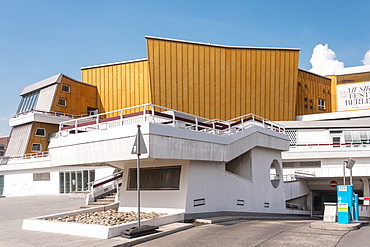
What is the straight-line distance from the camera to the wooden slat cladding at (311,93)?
4778 centimetres

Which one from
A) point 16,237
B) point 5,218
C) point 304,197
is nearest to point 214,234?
point 16,237

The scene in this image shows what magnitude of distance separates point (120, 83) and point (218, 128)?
28635mm

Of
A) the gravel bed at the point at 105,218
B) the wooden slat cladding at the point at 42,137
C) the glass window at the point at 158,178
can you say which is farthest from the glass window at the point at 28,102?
the gravel bed at the point at 105,218

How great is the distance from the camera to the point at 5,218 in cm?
1722

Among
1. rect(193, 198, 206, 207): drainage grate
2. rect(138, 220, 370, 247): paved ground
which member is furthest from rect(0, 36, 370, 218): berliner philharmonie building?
rect(138, 220, 370, 247): paved ground

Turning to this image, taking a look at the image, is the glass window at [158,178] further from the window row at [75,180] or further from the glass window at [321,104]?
the glass window at [321,104]

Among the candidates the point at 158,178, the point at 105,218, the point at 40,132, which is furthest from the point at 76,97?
the point at 105,218

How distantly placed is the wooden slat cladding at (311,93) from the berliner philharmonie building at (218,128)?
138 mm

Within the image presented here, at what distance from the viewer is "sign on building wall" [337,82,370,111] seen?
5534 cm

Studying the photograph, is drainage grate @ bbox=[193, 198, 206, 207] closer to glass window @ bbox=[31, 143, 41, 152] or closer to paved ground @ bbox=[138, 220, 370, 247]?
paved ground @ bbox=[138, 220, 370, 247]

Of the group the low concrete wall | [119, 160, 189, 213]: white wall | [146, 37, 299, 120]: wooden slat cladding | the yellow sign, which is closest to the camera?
the low concrete wall

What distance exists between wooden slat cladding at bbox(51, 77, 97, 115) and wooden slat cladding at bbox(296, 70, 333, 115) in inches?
977

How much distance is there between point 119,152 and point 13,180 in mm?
29720

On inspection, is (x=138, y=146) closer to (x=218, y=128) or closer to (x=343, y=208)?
(x=218, y=128)
